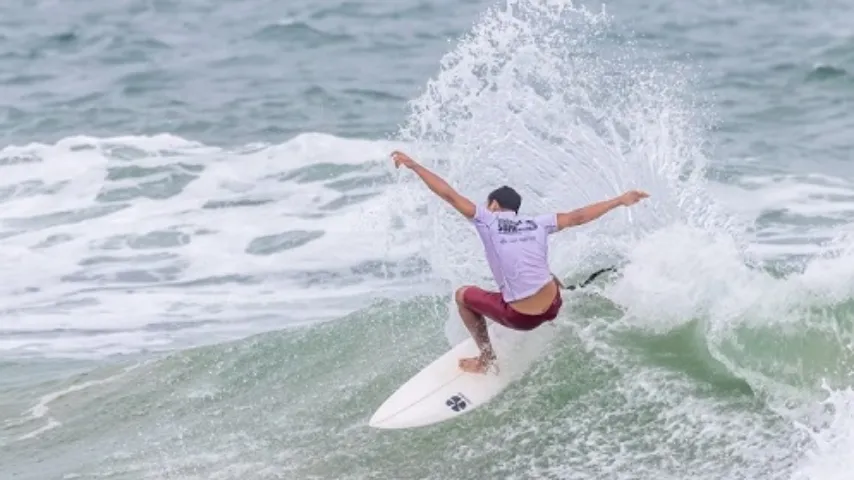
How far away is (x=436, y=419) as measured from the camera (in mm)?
10742

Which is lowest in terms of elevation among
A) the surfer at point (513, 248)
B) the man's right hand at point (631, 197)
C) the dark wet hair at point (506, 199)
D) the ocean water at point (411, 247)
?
the ocean water at point (411, 247)

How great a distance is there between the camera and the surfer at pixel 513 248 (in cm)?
1040

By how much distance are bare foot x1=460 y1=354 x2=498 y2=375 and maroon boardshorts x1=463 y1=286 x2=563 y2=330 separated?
15.0 inches

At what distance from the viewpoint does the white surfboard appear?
10.8 meters

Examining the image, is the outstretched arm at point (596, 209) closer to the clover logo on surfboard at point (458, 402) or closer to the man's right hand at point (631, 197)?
the man's right hand at point (631, 197)

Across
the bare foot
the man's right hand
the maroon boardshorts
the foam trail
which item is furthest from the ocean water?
the man's right hand

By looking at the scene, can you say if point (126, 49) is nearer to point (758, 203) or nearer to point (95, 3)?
point (95, 3)

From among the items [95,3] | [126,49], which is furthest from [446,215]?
[95,3]

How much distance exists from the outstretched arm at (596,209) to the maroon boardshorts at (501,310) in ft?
2.10

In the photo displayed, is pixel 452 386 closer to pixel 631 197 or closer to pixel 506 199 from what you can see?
pixel 506 199

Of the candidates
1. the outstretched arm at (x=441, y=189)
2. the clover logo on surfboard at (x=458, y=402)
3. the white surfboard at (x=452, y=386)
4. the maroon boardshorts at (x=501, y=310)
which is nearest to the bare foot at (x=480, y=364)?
the white surfboard at (x=452, y=386)

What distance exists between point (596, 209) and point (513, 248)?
0.62 meters

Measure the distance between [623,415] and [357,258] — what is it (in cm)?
669

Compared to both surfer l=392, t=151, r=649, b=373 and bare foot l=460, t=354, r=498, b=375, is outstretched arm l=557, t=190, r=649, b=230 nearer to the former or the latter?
surfer l=392, t=151, r=649, b=373
